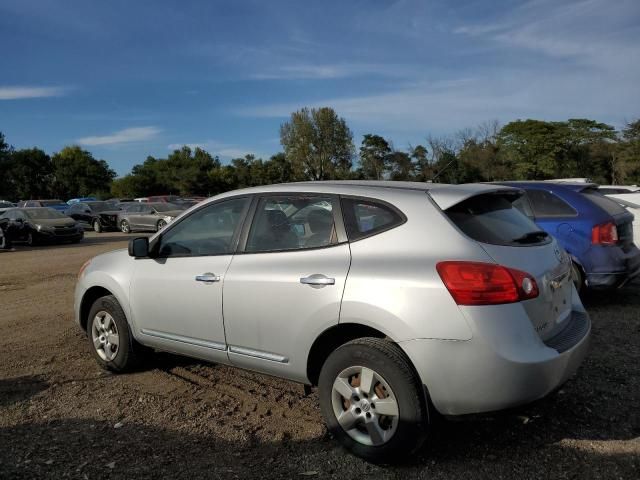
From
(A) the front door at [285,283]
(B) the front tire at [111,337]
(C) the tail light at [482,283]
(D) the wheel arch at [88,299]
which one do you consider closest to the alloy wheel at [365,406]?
(A) the front door at [285,283]

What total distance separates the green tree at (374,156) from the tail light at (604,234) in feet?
180

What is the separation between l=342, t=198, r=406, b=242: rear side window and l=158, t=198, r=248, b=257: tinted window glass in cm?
96

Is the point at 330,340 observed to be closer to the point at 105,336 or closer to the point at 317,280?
the point at 317,280

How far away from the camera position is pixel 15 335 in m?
6.16

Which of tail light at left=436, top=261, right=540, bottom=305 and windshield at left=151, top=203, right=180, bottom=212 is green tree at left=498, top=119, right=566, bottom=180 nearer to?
windshield at left=151, top=203, right=180, bottom=212

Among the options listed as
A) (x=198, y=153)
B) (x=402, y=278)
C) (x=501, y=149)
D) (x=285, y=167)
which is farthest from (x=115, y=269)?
(x=198, y=153)

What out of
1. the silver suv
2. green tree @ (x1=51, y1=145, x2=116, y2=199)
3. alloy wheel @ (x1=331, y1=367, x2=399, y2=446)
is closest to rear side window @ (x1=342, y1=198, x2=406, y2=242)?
the silver suv

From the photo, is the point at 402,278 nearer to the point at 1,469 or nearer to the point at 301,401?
the point at 301,401

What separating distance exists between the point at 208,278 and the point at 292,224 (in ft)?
2.48

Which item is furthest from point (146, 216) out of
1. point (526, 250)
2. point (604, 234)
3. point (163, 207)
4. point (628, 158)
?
point (628, 158)

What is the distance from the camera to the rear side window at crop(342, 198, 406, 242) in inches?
128

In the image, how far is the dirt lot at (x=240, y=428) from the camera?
3.14 metres

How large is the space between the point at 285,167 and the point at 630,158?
140ft

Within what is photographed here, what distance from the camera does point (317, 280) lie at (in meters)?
3.27
